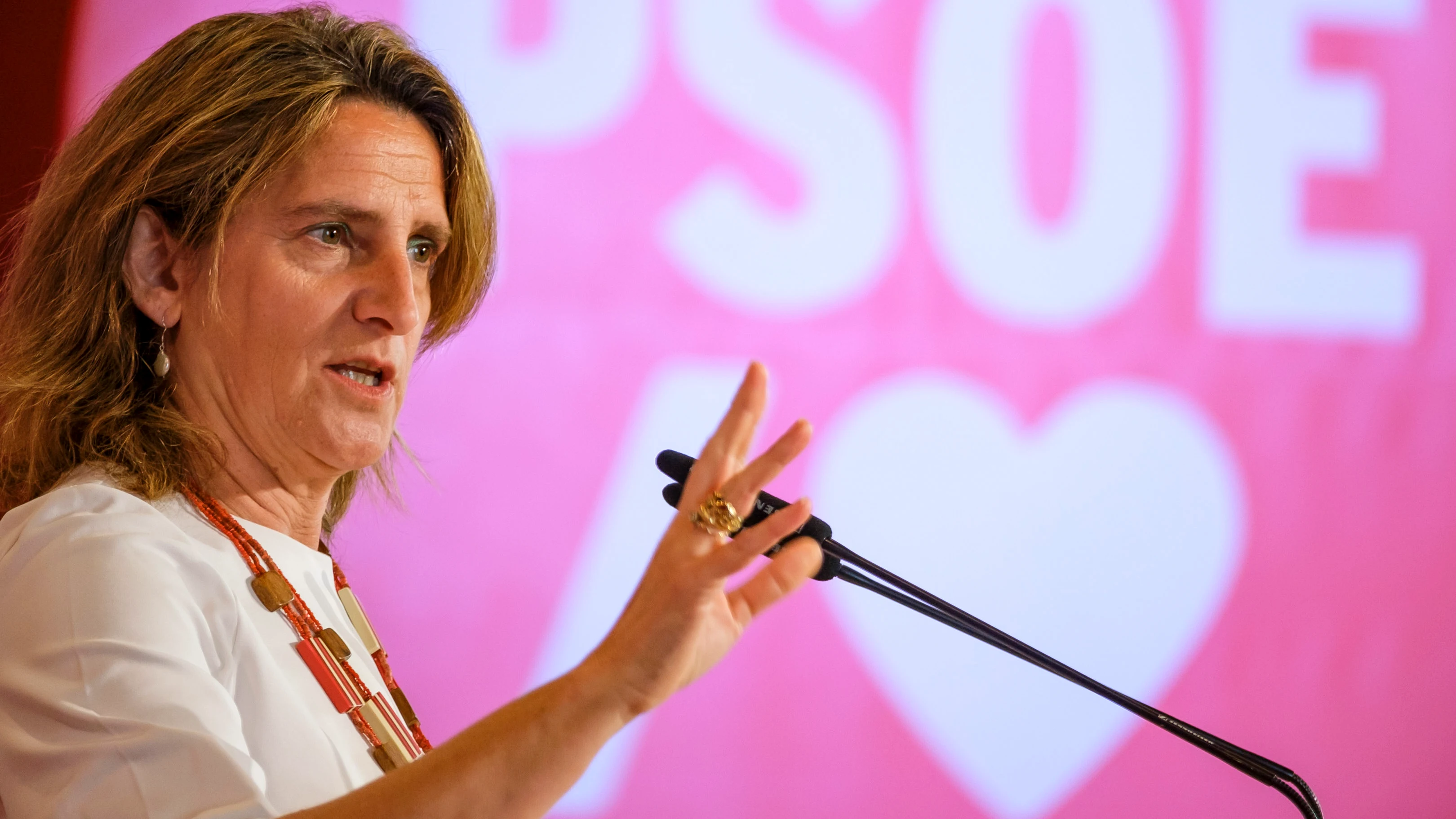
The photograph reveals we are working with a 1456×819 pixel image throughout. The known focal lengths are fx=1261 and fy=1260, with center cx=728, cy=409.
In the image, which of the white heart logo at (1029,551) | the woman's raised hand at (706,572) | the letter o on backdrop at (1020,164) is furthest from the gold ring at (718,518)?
the letter o on backdrop at (1020,164)

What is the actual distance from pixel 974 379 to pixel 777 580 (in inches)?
62.8

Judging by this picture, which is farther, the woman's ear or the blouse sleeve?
the woman's ear

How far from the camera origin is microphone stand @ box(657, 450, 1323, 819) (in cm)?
102

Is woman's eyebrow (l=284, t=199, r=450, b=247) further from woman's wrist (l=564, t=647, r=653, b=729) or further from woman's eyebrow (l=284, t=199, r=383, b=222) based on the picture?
woman's wrist (l=564, t=647, r=653, b=729)

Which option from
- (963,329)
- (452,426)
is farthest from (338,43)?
(963,329)

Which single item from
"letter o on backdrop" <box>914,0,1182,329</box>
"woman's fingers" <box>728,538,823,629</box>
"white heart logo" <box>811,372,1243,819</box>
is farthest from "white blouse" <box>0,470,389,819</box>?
"letter o on backdrop" <box>914,0,1182,329</box>

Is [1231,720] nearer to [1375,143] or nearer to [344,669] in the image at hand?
[1375,143]

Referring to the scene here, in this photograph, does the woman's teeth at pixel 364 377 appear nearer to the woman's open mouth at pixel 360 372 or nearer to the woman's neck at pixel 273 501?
the woman's open mouth at pixel 360 372

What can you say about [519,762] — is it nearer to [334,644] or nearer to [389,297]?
[334,644]

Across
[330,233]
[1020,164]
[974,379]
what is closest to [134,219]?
[330,233]

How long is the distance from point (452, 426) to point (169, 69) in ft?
2.95

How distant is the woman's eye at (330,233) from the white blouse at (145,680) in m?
0.30

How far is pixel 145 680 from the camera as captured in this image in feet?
3.08

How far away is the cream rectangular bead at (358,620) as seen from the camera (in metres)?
1.44
